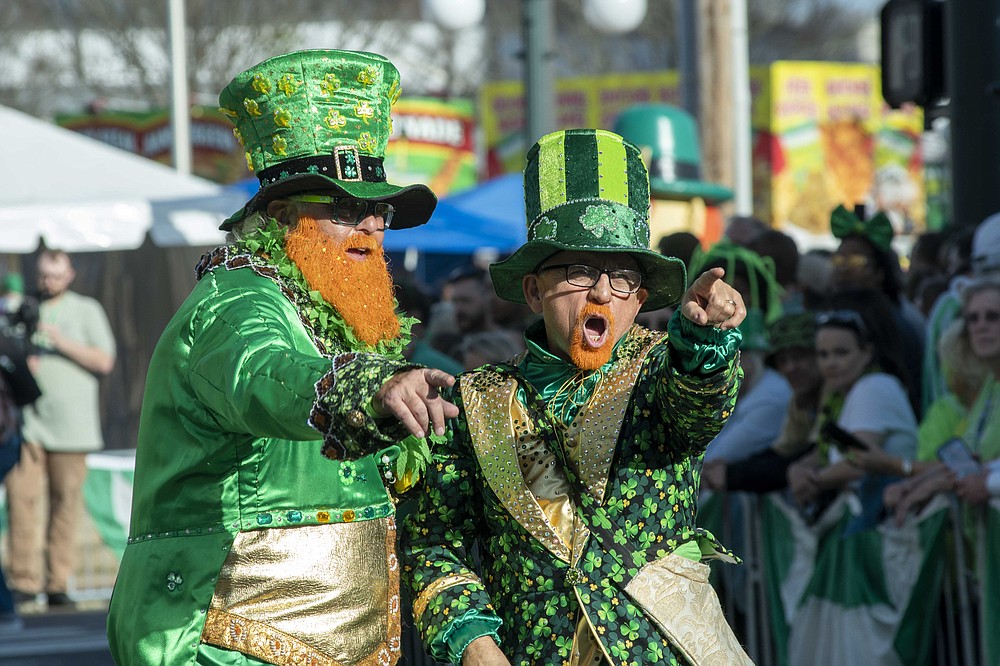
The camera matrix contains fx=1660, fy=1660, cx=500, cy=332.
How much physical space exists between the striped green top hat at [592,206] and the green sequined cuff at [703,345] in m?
0.35

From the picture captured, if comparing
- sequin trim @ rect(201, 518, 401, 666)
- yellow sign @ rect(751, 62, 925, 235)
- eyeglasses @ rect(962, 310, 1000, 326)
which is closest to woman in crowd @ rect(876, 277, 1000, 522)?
eyeglasses @ rect(962, 310, 1000, 326)

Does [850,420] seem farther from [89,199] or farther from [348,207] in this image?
[89,199]

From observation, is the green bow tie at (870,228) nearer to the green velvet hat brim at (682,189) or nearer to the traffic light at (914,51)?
the traffic light at (914,51)

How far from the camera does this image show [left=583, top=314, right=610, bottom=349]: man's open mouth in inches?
140

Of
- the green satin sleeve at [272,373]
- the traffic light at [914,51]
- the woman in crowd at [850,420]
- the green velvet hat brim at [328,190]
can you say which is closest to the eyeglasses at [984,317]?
the woman in crowd at [850,420]

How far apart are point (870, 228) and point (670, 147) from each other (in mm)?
3160

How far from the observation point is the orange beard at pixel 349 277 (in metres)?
3.44

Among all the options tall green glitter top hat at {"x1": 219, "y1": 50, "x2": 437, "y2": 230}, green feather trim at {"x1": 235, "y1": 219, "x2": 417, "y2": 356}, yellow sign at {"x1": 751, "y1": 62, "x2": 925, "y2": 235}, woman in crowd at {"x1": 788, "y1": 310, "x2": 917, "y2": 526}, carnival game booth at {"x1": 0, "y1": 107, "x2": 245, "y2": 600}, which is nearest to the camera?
green feather trim at {"x1": 235, "y1": 219, "x2": 417, "y2": 356}

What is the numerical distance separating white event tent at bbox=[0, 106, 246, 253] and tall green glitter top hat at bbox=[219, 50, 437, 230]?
6.89m

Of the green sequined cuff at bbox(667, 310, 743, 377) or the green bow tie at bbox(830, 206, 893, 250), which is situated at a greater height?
the green bow tie at bbox(830, 206, 893, 250)

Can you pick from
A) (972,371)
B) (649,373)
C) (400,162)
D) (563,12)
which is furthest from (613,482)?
(563,12)

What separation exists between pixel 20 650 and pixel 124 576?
5.89m

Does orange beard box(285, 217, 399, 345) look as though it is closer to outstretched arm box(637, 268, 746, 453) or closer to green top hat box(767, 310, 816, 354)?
outstretched arm box(637, 268, 746, 453)

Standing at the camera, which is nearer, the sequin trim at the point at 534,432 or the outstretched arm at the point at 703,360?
the outstretched arm at the point at 703,360
